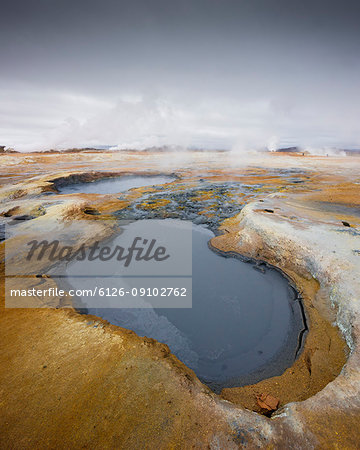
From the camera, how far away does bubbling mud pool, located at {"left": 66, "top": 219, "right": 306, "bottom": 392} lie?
16.0 ft

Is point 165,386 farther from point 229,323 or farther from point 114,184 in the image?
point 114,184

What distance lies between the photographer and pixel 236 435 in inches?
114

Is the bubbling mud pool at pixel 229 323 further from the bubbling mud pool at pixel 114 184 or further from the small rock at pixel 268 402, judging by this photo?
the bubbling mud pool at pixel 114 184

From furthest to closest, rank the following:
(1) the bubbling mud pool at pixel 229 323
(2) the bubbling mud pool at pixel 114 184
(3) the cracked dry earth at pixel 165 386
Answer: (2) the bubbling mud pool at pixel 114 184 → (1) the bubbling mud pool at pixel 229 323 → (3) the cracked dry earth at pixel 165 386

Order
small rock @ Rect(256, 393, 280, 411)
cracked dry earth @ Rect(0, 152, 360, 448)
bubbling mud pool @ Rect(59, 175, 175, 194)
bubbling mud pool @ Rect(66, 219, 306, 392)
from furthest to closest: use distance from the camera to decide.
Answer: bubbling mud pool @ Rect(59, 175, 175, 194) → bubbling mud pool @ Rect(66, 219, 306, 392) → small rock @ Rect(256, 393, 280, 411) → cracked dry earth @ Rect(0, 152, 360, 448)

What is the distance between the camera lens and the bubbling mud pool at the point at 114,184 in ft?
80.7

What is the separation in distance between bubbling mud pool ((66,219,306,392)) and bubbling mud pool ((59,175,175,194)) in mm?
18155

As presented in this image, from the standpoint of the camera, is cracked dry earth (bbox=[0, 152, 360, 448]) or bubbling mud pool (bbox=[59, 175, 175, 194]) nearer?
cracked dry earth (bbox=[0, 152, 360, 448])

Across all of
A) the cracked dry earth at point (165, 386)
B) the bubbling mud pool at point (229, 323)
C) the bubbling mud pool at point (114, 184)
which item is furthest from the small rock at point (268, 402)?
the bubbling mud pool at point (114, 184)

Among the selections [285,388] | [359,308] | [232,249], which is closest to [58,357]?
[285,388]

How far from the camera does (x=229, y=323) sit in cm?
607

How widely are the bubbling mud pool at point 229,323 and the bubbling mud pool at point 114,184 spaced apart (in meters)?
18.2

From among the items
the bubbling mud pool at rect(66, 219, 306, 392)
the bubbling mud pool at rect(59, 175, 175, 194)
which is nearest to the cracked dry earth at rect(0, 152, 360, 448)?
the bubbling mud pool at rect(66, 219, 306, 392)

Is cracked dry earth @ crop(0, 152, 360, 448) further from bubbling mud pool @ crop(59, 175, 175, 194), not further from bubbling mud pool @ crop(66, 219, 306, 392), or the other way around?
bubbling mud pool @ crop(59, 175, 175, 194)
